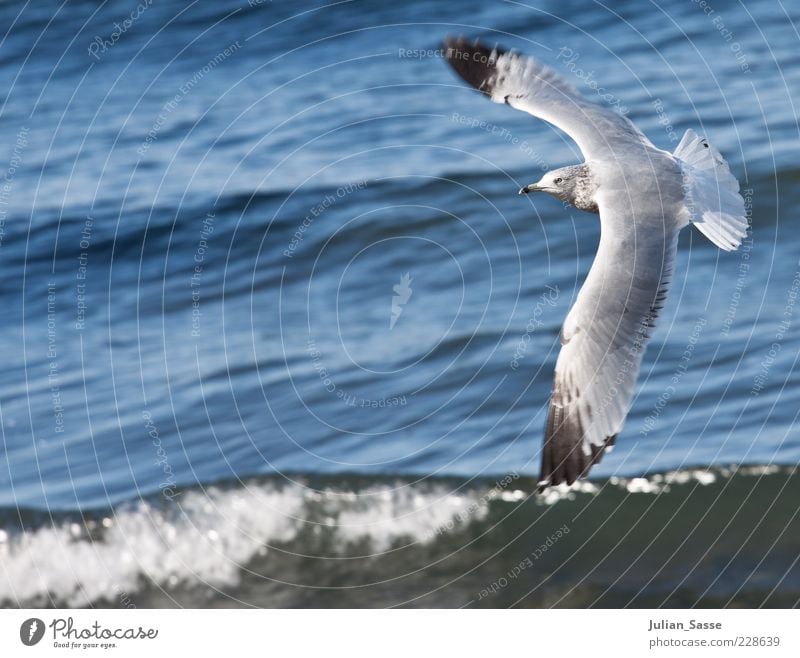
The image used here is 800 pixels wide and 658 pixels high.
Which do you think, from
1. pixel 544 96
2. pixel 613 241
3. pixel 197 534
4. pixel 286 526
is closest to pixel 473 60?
pixel 544 96

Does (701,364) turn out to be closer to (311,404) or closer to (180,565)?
(311,404)

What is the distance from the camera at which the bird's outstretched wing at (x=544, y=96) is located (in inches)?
232

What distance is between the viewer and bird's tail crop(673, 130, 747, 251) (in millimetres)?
5488

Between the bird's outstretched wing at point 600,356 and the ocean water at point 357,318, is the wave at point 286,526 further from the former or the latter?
the bird's outstretched wing at point 600,356

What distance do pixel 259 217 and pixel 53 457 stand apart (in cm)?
276

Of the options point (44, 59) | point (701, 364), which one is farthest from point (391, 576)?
point (44, 59)

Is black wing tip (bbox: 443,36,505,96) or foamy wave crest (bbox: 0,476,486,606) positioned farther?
black wing tip (bbox: 443,36,505,96)

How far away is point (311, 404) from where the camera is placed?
7.23m

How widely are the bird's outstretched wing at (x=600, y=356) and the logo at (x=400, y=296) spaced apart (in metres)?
2.91

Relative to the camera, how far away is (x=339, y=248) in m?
8.88

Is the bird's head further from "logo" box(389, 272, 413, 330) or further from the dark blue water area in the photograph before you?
"logo" box(389, 272, 413, 330)

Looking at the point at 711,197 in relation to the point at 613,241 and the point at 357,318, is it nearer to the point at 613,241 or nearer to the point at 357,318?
the point at 613,241

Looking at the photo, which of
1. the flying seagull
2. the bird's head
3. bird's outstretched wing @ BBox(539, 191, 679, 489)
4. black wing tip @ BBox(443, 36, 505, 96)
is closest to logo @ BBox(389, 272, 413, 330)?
black wing tip @ BBox(443, 36, 505, 96)
